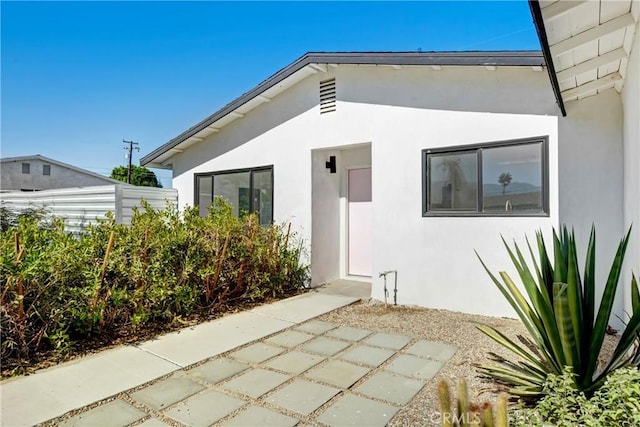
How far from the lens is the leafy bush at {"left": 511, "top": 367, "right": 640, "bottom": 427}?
2.02 meters

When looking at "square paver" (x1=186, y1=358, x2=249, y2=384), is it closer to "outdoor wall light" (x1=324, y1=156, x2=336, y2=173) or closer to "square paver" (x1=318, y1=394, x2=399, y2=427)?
"square paver" (x1=318, y1=394, x2=399, y2=427)

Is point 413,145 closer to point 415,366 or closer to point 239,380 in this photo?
point 415,366

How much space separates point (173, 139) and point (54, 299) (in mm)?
6132

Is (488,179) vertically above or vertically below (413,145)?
below

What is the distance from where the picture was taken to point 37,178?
22.3m

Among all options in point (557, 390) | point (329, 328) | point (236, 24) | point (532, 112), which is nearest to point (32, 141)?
point (236, 24)

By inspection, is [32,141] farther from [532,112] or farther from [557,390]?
[557,390]

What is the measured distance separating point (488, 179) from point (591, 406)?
391cm

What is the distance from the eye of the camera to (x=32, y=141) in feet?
61.5

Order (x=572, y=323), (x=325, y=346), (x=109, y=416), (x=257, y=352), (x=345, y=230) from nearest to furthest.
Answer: (x=572, y=323), (x=109, y=416), (x=257, y=352), (x=325, y=346), (x=345, y=230)

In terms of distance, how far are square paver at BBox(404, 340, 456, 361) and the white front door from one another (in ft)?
11.7

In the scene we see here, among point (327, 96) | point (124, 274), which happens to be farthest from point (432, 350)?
point (327, 96)

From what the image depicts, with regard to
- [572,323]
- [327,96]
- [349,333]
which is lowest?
Result: [349,333]

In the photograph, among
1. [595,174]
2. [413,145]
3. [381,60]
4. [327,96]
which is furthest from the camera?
[327,96]
